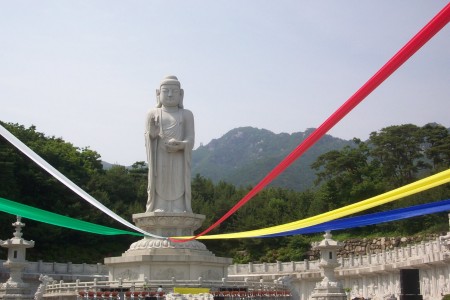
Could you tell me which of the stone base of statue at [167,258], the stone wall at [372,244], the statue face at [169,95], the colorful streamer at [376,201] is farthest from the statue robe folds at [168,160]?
the stone wall at [372,244]

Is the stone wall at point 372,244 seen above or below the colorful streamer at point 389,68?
below

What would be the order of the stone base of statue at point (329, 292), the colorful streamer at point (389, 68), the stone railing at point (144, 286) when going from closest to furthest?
the colorful streamer at point (389, 68) → the stone railing at point (144, 286) → the stone base of statue at point (329, 292)

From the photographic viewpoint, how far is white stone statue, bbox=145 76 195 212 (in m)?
27.5

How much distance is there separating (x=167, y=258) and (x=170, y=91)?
771 centimetres

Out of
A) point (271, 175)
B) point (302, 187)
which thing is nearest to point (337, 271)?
point (271, 175)

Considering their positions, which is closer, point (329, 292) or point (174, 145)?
point (329, 292)

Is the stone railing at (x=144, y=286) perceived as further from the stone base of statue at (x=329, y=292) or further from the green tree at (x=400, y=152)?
the green tree at (x=400, y=152)

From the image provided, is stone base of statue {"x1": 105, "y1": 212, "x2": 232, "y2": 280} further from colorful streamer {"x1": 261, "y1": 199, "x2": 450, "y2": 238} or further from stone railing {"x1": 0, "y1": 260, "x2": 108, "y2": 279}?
stone railing {"x1": 0, "y1": 260, "x2": 108, "y2": 279}

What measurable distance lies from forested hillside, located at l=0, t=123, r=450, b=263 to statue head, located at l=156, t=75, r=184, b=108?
1469 cm

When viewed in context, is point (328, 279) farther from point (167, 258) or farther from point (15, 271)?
point (15, 271)

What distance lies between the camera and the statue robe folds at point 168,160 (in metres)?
27.5

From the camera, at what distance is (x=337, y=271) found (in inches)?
1444

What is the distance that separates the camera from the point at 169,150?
27.9 m

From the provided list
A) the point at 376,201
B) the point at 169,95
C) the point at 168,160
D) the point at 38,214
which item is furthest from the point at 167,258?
the point at 376,201
